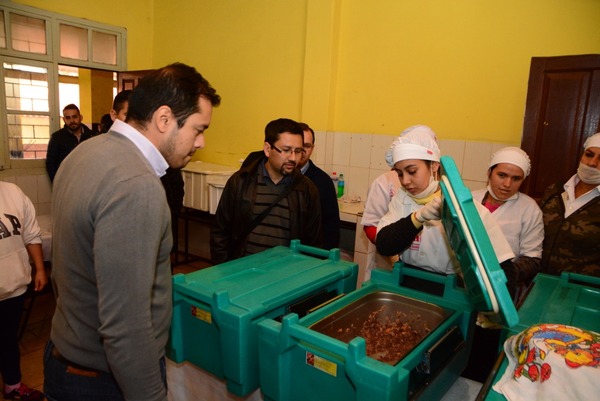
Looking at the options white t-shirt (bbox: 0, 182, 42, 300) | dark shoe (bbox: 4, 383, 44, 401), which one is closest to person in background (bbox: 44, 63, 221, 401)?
white t-shirt (bbox: 0, 182, 42, 300)

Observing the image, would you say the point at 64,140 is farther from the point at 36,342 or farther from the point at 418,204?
the point at 418,204

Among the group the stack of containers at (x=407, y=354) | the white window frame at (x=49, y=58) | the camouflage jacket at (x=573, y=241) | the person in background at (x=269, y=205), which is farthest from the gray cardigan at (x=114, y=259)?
the white window frame at (x=49, y=58)

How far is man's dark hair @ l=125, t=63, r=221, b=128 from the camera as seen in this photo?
105cm

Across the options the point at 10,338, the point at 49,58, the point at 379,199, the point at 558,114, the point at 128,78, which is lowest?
the point at 10,338

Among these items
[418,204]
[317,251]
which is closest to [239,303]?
[317,251]

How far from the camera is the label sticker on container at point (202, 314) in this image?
1.13 metres

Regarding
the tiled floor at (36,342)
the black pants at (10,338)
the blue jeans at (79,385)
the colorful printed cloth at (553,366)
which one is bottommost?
the tiled floor at (36,342)

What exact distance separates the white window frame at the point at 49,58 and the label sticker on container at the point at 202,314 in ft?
14.7

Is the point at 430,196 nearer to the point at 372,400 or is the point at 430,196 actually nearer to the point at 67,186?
the point at 372,400

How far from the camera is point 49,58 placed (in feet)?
15.3

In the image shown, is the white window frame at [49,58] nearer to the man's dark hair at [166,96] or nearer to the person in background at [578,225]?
the man's dark hair at [166,96]

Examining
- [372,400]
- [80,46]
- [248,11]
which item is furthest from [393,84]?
[80,46]

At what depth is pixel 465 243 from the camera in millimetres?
904

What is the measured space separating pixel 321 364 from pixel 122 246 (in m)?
0.52
